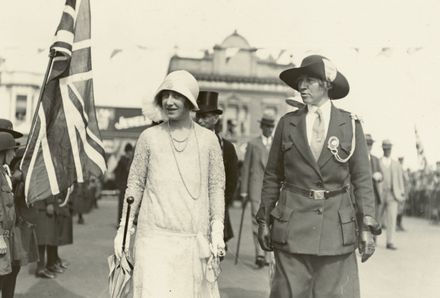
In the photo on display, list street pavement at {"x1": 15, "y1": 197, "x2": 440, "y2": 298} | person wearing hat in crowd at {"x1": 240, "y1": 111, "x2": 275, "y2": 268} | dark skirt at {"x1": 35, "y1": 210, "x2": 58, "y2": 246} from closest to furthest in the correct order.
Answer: street pavement at {"x1": 15, "y1": 197, "x2": 440, "y2": 298} → dark skirt at {"x1": 35, "y1": 210, "x2": 58, "y2": 246} → person wearing hat in crowd at {"x1": 240, "y1": 111, "x2": 275, "y2": 268}

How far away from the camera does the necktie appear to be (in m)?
4.96

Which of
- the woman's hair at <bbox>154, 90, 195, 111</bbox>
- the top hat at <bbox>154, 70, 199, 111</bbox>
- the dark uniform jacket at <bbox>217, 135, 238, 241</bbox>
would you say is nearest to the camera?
the top hat at <bbox>154, 70, 199, 111</bbox>

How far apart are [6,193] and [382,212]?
981cm

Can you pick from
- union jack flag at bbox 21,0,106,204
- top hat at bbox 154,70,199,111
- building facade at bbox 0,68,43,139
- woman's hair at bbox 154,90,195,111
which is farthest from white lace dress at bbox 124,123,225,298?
building facade at bbox 0,68,43,139

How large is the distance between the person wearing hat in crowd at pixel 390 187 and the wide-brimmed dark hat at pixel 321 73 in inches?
329

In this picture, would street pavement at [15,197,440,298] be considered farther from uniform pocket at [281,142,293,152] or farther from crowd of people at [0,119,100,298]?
uniform pocket at [281,142,293,152]

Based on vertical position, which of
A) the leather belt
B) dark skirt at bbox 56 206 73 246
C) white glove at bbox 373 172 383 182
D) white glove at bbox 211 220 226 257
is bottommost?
dark skirt at bbox 56 206 73 246

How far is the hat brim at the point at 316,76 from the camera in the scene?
5.00m

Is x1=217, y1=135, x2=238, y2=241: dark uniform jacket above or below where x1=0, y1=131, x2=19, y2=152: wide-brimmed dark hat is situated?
below

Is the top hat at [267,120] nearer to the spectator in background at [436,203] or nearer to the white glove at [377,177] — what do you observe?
the white glove at [377,177]

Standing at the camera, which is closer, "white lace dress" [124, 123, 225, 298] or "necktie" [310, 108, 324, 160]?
"white lace dress" [124, 123, 225, 298]

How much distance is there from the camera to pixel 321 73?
4.99 metres

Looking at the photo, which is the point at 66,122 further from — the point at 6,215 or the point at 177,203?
the point at 177,203

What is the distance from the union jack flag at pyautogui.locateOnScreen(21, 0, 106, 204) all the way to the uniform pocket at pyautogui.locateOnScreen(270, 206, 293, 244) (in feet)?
6.96
